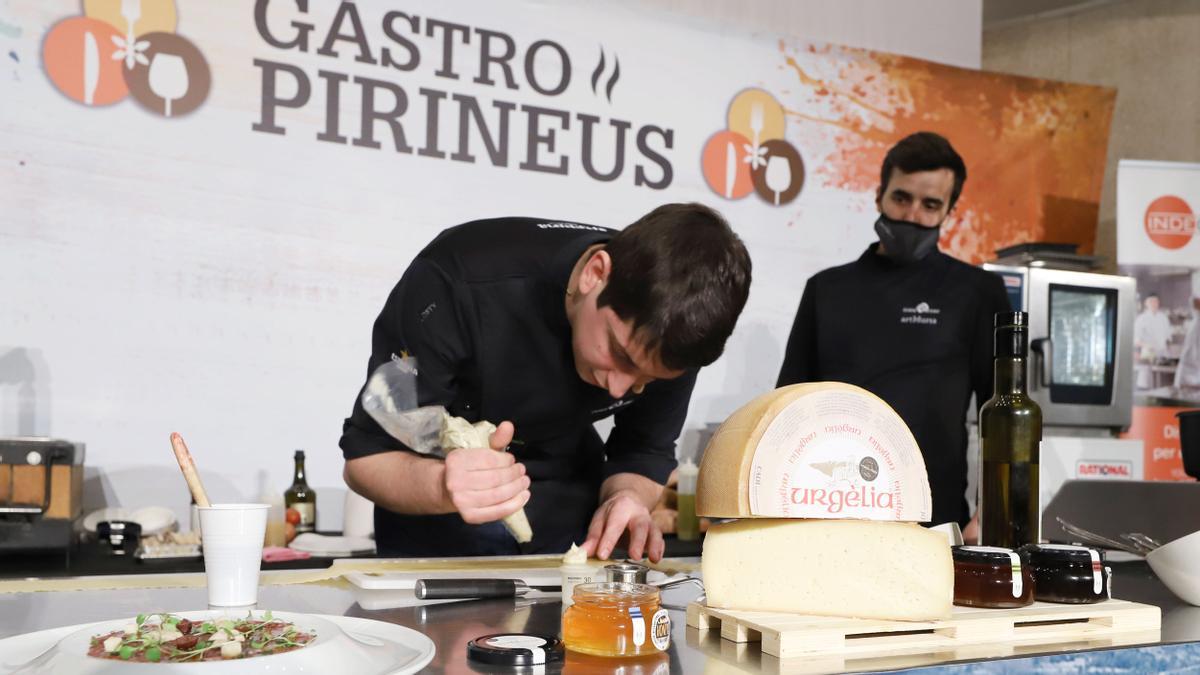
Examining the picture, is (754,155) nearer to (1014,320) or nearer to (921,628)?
(1014,320)

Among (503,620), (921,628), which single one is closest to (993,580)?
(921,628)

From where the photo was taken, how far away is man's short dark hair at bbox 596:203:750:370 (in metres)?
1.55

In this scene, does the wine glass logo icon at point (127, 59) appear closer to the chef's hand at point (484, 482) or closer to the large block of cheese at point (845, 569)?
the chef's hand at point (484, 482)

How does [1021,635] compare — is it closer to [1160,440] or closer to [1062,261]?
[1062,261]

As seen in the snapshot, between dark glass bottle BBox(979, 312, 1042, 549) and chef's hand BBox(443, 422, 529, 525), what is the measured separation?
67 cm

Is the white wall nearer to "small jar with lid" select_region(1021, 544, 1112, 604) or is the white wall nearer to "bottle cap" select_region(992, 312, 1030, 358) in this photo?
"bottle cap" select_region(992, 312, 1030, 358)

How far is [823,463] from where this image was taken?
1069 mm

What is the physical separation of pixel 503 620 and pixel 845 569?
0.38 m

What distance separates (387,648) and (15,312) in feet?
9.55

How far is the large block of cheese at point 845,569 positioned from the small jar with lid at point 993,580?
70 mm

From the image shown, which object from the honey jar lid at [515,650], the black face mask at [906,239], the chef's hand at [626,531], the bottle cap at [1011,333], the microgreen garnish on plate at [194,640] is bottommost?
the chef's hand at [626,531]

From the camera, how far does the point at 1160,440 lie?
4801 millimetres

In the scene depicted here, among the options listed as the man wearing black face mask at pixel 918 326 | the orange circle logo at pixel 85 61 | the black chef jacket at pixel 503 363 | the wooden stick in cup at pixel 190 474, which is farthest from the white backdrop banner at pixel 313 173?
the wooden stick in cup at pixel 190 474

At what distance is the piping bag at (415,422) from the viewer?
154cm
